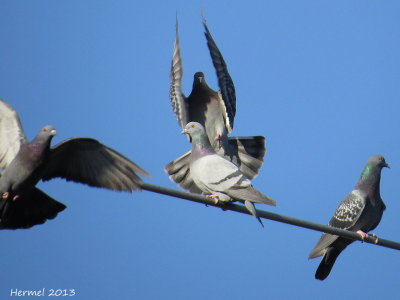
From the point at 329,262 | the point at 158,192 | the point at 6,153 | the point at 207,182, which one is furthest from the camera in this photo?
the point at 329,262

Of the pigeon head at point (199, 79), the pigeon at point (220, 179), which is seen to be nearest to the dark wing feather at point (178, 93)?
the pigeon head at point (199, 79)

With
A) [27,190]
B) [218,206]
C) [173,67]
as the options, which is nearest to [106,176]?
[27,190]

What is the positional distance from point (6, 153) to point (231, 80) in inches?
212

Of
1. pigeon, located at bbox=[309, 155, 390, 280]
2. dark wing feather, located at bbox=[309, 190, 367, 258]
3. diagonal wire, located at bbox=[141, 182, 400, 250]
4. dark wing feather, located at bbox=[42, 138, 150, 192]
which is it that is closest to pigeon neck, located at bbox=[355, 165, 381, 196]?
pigeon, located at bbox=[309, 155, 390, 280]

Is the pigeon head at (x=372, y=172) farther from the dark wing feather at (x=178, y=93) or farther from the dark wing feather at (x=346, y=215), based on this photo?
the dark wing feather at (x=178, y=93)

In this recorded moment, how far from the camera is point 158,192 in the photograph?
6.83 metres

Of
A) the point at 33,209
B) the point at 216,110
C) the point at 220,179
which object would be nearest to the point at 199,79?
the point at 216,110

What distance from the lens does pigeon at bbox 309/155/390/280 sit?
10.5 meters

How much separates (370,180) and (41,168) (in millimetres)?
5216

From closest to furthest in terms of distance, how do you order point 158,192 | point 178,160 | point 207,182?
1. point 158,192
2. point 207,182
3. point 178,160

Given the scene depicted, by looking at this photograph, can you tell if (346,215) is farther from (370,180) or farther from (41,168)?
(41,168)

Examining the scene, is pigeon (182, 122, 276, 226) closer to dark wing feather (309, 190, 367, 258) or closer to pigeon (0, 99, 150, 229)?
pigeon (0, 99, 150, 229)

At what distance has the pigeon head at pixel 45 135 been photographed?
752cm

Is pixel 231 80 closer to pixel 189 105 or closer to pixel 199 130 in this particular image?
pixel 189 105
